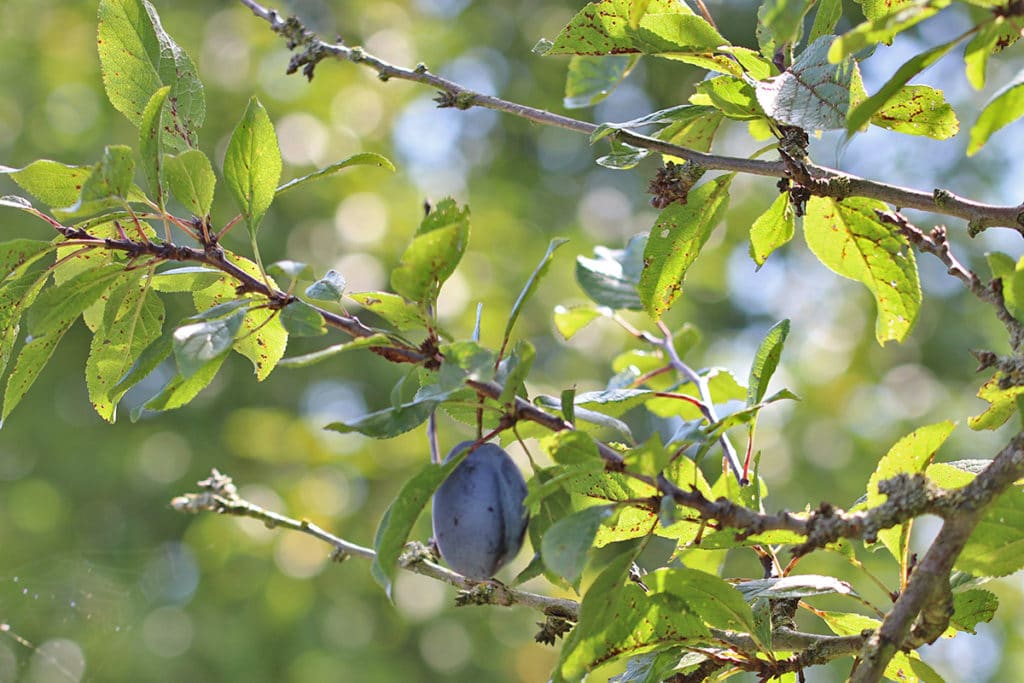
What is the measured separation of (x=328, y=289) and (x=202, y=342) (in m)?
0.09

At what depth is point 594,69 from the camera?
578 mm

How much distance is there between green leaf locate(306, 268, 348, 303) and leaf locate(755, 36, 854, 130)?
0.26m

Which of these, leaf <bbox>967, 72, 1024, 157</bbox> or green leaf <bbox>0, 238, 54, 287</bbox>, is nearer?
leaf <bbox>967, 72, 1024, 157</bbox>

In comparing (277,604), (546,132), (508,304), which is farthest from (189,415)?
(546,132)

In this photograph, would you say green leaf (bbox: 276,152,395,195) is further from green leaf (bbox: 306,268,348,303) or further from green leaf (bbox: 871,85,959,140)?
green leaf (bbox: 871,85,959,140)

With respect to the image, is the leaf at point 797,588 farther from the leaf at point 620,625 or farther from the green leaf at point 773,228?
the green leaf at point 773,228

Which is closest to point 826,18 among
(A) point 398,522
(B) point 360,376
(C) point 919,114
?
(C) point 919,114

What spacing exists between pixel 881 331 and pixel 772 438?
2.86 metres

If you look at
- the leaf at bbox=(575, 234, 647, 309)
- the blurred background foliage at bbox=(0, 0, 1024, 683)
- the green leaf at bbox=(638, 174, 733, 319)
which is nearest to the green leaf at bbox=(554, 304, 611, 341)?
the leaf at bbox=(575, 234, 647, 309)

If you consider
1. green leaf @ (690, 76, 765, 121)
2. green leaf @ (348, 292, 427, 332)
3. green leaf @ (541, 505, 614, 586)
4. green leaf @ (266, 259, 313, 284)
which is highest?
green leaf @ (690, 76, 765, 121)

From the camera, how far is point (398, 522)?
537 millimetres

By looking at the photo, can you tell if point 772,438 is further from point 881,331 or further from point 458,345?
point 458,345

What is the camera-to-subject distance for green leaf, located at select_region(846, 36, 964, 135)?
19.1 inches

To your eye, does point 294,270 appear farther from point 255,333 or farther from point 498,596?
point 498,596
